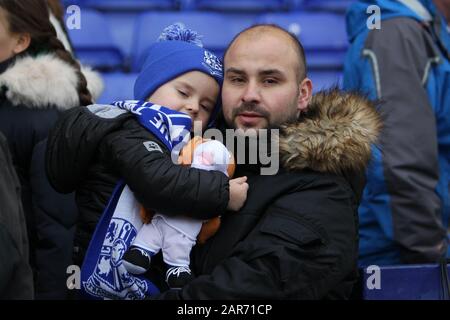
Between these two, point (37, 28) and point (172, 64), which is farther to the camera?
point (37, 28)

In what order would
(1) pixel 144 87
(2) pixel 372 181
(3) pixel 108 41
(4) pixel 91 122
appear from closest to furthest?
1. (4) pixel 91 122
2. (1) pixel 144 87
3. (2) pixel 372 181
4. (3) pixel 108 41

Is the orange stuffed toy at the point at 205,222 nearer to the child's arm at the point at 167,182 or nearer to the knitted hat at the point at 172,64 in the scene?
the child's arm at the point at 167,182

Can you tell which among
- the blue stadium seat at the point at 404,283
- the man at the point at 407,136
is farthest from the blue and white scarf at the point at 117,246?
the man at the point at 407,136

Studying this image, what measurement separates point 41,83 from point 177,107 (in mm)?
783

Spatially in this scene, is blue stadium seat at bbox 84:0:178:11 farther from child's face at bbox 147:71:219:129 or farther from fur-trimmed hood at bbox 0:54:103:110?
child's face at bbox 147:71:219:129

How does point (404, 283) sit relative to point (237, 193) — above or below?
below

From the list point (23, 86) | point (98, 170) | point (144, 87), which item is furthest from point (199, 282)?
point (23, 86)

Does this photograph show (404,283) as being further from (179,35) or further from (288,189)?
(179,35)

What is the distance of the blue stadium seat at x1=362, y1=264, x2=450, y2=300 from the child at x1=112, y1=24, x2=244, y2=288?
562 millimetres

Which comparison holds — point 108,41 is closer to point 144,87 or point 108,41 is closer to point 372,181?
point 372,181

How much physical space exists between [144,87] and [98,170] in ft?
0.96

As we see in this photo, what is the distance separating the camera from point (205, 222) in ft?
6.52

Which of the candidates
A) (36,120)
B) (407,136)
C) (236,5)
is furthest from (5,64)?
(236,5)

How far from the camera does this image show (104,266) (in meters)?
1.94
